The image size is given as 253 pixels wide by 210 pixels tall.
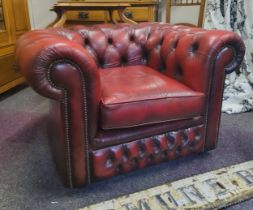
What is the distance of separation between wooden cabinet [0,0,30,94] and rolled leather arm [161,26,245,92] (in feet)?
5.18

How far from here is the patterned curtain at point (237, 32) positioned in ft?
6.43

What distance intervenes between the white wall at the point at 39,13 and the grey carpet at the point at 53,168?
1.55m

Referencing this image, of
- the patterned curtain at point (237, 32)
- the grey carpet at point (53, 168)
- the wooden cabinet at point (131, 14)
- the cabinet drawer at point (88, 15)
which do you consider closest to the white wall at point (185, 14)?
the wooden cabinet at point (131, 14)

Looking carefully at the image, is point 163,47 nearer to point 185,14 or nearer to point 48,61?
point 48,61

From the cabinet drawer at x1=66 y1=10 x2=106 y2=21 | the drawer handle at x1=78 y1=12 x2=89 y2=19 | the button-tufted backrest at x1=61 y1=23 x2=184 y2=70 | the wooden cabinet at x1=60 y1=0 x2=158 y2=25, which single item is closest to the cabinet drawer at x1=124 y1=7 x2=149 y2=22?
the wooden cabinet at x1=60 y1=0 x2=158 y2=25

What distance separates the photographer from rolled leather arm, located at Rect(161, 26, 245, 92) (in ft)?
3.89

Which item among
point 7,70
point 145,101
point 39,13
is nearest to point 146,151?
point 145,101

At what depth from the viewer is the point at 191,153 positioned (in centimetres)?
134

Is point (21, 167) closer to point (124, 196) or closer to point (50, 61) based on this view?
point (124, 196)

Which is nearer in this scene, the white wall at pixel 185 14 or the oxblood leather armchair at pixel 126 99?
the oxblood leather armchair at pixel 126 99

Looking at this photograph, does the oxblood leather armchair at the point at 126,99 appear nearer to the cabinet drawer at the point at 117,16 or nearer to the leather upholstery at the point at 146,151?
the leather upholstery at the point at 146,151

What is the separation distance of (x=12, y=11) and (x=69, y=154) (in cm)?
177

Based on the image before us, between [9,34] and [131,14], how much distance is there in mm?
1170

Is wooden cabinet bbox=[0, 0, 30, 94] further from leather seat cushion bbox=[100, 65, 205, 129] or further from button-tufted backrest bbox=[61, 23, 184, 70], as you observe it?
leather seat cushion bbox=[100, 65, 205, 129]
